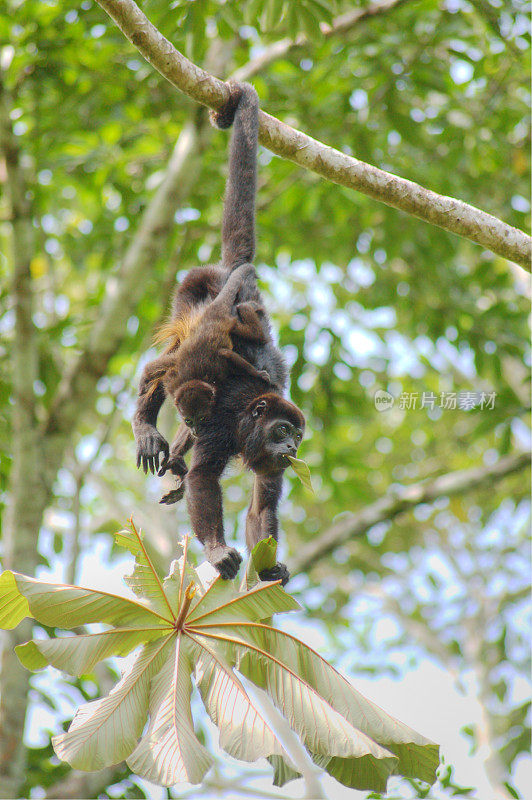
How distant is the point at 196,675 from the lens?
251cm

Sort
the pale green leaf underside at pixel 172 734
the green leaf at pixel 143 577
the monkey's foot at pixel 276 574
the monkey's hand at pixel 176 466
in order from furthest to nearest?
the monkey's hand at pixel 176 466, the monkey's foot at pixel 276 574, the green leaf at pixel 143 577, the pale green leaf underside at pixel 172 734

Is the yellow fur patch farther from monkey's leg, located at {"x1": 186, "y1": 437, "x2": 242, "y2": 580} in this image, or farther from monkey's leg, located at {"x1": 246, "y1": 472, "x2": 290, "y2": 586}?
monkey's leg, located at {"x1": 246, "y1": 472, "x2": 290, "y2": 586}

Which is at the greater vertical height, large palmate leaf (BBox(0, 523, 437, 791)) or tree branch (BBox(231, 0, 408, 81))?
tree branch (BBox(231, 0, 408, 81))

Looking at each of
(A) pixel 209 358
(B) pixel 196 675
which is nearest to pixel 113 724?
(B) pixel 196 675

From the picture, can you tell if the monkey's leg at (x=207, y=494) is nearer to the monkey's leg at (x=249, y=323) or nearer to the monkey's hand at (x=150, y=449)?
the monkey's hand at (x=150, y=449)

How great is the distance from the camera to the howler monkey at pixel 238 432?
296 cm

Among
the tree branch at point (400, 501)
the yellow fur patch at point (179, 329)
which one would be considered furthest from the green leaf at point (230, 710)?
the tree branch at point (400, 501)

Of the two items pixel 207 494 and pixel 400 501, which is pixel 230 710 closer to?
pixel 207 494

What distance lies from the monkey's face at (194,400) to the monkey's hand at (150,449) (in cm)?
13

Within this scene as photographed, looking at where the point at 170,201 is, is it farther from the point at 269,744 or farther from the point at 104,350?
the point at 269,744

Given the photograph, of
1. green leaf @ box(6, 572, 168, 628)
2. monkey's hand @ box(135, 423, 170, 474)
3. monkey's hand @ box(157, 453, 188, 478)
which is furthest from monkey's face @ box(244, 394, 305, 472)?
green leaf @ box(6, 572, 168, 628)

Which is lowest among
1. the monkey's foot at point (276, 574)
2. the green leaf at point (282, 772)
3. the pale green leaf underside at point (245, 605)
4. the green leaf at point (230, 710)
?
the green leaf at point (282, 772)

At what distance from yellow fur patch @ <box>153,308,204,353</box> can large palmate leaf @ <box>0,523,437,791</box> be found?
1197 millimetres

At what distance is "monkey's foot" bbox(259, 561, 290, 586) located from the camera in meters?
2.93
